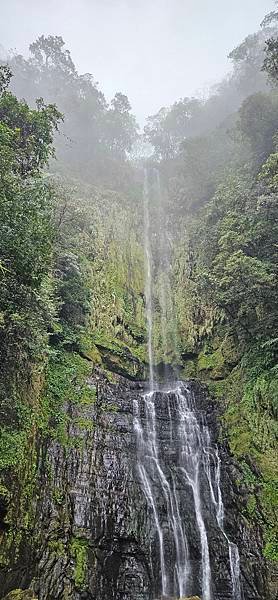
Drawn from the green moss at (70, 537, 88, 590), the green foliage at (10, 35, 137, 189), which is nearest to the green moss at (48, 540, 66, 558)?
the green moss at (70, 537, 88, 590)

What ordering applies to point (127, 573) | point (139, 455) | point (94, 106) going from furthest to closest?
point (94, 106) < point (139, 455) < point (127, 573)

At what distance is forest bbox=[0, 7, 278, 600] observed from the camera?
29.1 ft

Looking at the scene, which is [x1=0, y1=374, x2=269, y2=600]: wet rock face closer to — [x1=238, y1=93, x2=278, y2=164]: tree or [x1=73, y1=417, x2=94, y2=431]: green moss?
[x1=73, y1=417, x2=94, y2=431]: green moss

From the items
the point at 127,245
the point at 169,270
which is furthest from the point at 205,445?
the point at 127,245

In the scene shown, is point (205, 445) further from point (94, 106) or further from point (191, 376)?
point (94, 106)

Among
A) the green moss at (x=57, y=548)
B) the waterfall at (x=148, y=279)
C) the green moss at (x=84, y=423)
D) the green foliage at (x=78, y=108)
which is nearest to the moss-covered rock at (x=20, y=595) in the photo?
the green moss at (x=57, y=548)

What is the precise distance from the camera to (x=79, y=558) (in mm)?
9180

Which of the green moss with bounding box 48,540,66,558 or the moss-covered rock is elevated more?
the green moss with bounding box 48,540,66,558

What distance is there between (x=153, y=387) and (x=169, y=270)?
8.81 m

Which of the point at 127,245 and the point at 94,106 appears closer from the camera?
the point at 127,245

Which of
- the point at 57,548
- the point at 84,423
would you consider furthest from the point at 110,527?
the point at 84,423

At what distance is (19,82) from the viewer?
122 feet

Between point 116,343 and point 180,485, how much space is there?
252 inches

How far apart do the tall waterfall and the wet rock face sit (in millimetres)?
62
